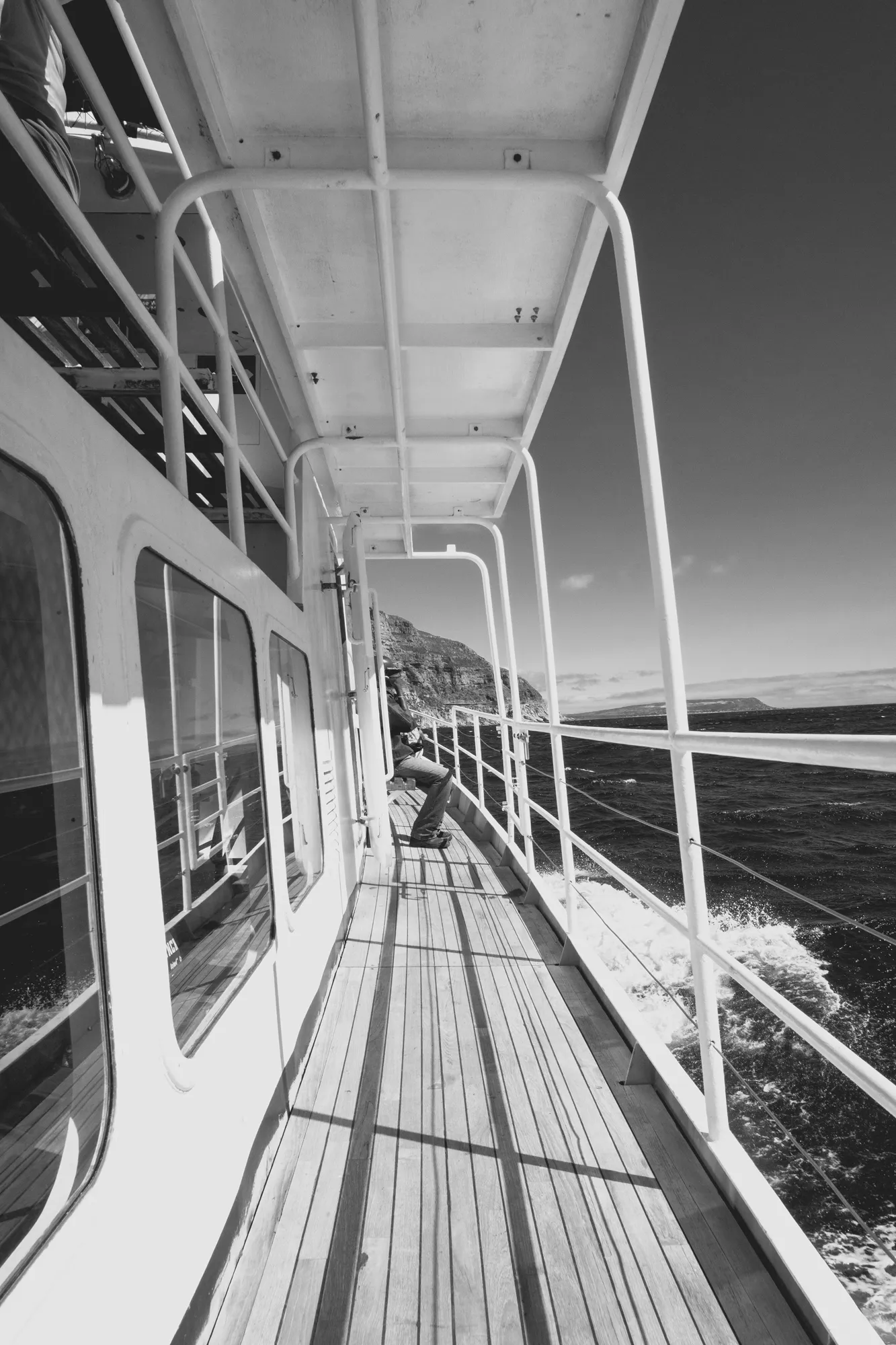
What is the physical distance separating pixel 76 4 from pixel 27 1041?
8.33ft

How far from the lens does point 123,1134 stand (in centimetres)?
89

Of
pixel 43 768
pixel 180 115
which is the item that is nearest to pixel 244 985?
pixel 43 768

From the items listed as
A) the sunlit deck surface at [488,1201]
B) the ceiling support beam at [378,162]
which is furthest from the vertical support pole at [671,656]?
the ceiling support beam at [378,162]

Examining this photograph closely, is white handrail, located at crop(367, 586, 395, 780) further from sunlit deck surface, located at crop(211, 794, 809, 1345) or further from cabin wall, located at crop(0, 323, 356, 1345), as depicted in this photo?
cabin wall, located at crop(0, 323, 356, 1345)

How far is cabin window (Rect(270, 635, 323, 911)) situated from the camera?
2234 mm

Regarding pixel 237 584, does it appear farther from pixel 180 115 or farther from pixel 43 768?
pixel 180 115

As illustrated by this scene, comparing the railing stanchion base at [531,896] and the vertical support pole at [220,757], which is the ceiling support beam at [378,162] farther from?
the railing stanchion base at [531,896]

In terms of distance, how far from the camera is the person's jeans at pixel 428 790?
14.3 feet

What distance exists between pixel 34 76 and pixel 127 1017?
1538mm

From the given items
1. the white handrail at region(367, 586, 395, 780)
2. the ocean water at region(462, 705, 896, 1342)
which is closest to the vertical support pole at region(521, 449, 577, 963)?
the ocean water at region(462, 705, 896, 1342)

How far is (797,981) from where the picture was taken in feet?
17.5

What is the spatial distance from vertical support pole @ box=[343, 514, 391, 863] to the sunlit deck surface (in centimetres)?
128

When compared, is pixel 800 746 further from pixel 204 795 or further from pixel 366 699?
pixel 366 699

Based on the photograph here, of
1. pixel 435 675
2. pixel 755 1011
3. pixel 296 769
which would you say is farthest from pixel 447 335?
pixel 435 675
